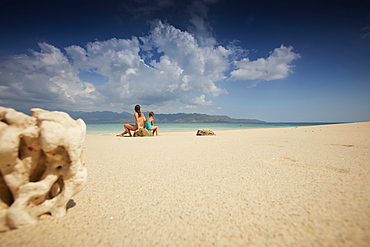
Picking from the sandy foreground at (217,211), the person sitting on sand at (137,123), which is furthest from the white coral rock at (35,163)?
the person sitting on sand at (137,123)

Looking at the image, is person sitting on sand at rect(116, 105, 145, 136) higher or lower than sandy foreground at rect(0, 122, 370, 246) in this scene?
higher

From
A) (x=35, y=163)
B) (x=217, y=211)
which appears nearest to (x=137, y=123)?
(x=35, y=163)

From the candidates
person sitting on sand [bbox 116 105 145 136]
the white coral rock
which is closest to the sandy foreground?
the white coral rock

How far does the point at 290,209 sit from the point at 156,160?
9.23 feet

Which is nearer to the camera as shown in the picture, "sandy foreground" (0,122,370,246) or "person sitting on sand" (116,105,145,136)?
"sandy foreground" (0,122,370,246)

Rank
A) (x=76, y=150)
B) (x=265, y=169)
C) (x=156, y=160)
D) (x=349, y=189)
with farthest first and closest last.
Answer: (x=156, y=160), (x=265, y=169), (x=349, y=189), (x=76, y=150)

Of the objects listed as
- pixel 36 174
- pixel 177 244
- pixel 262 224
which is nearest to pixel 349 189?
pixel 262 224

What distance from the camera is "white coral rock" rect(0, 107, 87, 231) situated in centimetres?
137

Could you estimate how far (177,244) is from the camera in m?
1.26

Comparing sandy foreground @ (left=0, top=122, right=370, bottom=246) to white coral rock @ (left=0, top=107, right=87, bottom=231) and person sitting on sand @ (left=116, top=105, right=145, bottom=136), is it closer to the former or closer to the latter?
white coral rock @ (left=0, top=107, right=87, bottom=231)

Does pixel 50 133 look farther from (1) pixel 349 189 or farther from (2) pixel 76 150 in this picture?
(1) pixel 349 189

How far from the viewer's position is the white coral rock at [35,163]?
4.49 ft

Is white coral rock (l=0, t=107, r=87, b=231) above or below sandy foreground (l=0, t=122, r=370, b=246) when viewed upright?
above

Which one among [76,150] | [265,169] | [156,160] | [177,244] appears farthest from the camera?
[156,160]
